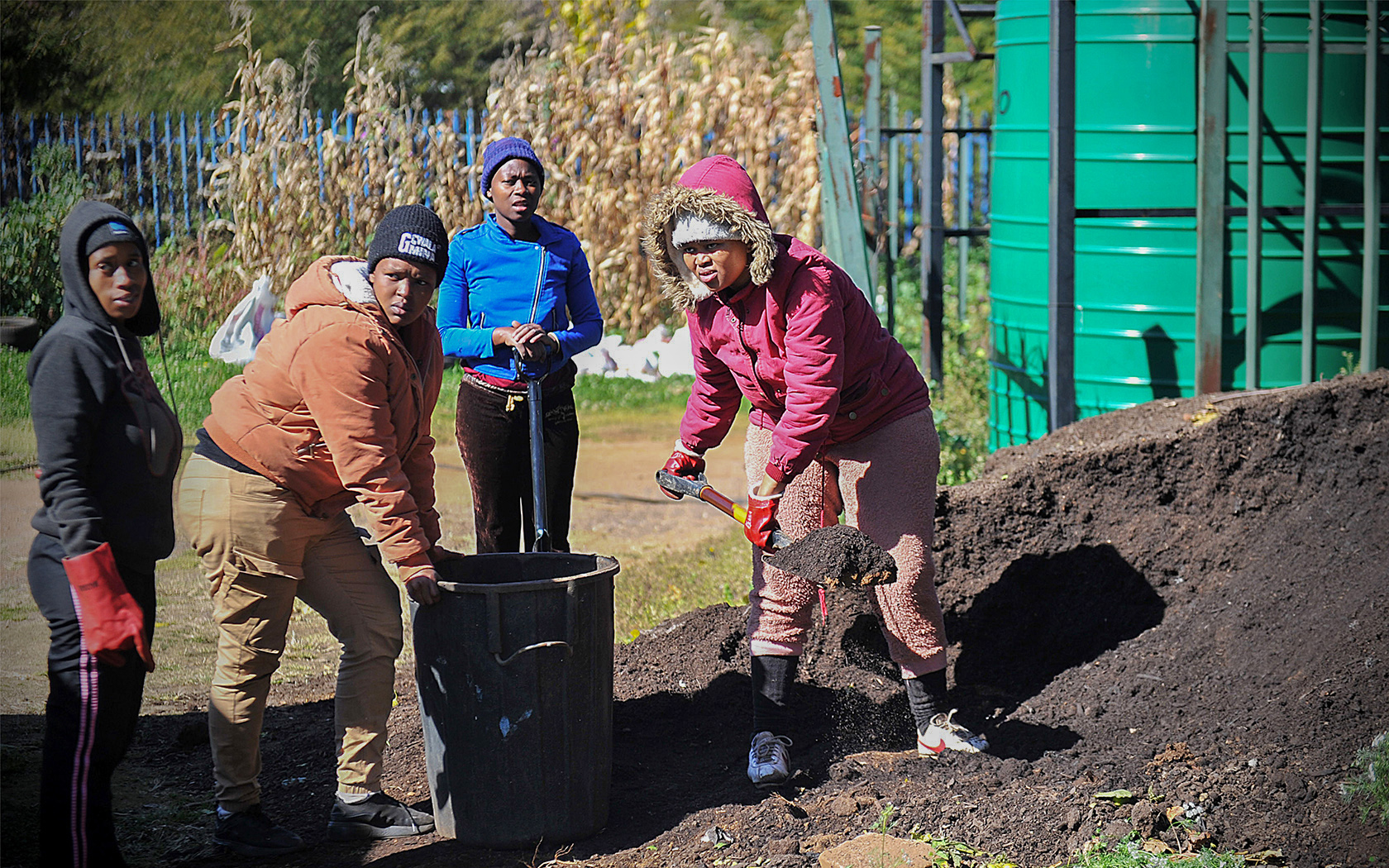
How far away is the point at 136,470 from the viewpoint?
9.27 ft

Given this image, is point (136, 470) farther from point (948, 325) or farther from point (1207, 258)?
point (948, 325)

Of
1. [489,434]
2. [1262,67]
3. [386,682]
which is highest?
[1262,67]

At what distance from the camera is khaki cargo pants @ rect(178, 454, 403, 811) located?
309cm

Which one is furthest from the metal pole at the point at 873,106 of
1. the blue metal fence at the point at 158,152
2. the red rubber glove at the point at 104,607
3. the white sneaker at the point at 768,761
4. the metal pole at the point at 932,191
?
the red rubber glove at the point at 104,607

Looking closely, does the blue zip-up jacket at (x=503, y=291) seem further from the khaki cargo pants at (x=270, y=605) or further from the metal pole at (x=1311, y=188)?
the metal pole at (x=1311, y=188)

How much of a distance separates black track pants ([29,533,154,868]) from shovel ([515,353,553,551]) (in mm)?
1390

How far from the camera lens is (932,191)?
8.34m

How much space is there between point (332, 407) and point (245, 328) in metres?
6.57

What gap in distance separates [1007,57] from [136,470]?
18.8 ft

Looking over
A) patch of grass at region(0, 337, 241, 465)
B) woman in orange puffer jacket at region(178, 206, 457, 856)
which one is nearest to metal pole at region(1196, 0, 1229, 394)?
woman in orange puffer jacket at region(178, 206, 457, 856)

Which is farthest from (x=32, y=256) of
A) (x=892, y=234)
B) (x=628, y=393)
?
(x=892, y=234)

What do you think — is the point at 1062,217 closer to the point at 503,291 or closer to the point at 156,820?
the point at 503,291

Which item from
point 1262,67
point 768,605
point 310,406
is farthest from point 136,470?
point 1262,67

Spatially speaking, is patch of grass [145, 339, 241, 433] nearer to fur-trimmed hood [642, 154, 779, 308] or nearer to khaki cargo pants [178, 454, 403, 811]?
khaki cargo pants [178, 454, 403, 811]
